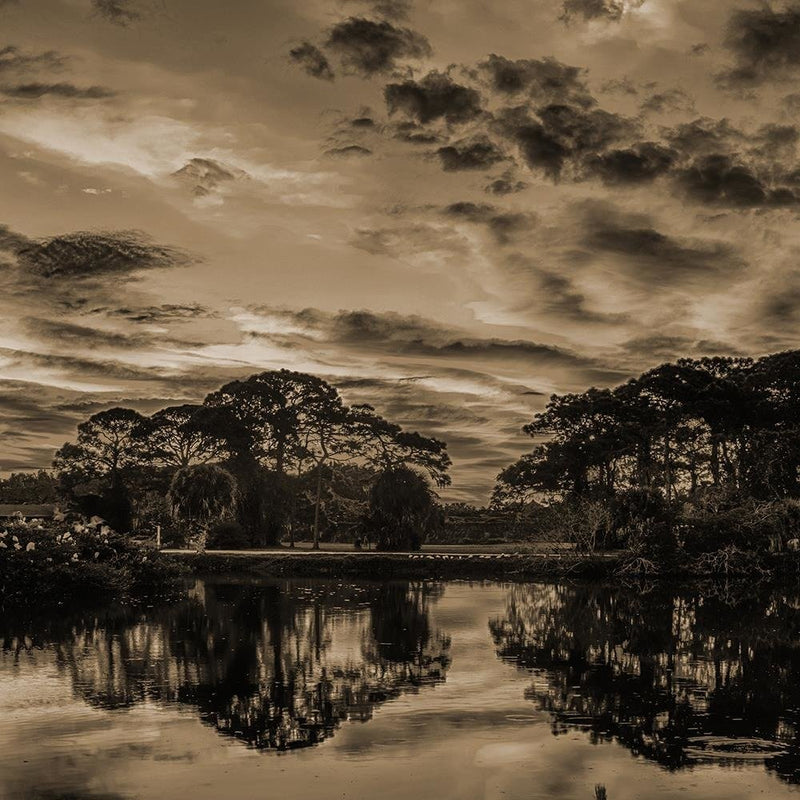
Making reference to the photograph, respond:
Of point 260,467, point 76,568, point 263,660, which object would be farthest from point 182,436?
point 263,660

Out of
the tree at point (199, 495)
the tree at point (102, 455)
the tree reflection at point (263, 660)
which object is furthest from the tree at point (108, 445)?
the tree reflection at point (263, 660)

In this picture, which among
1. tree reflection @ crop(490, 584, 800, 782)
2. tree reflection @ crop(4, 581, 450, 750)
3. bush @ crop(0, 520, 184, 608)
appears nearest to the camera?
tree reflection @ crop(490, 584, 800, 782)

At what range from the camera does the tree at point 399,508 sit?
173 ft

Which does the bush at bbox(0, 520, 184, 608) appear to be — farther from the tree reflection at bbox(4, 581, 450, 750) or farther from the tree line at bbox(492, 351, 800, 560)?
the tree line at bbox(492, 351, 800, 560)

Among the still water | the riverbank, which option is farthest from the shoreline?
the still water

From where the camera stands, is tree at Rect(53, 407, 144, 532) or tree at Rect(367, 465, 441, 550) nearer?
tree at Rect(367, 465, 441, 550)

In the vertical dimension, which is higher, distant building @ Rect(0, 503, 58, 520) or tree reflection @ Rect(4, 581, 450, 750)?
distant building @ Rect(0, 503, 58, 520)

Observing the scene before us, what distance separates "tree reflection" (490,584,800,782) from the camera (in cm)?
1247

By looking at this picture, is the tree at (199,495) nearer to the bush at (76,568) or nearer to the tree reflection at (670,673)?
the bush at (76,568)

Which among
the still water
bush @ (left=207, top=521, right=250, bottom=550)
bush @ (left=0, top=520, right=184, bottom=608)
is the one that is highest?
bush @ (left=207, top=521, right=250, bottom=550)

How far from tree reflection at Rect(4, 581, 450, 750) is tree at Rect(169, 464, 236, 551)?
71.3 feet

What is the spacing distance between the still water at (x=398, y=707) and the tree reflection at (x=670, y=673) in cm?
6

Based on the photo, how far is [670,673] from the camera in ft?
57.9

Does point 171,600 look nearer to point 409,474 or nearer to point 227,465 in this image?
point 409,474
